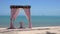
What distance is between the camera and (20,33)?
45.1 feet

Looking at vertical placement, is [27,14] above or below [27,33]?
above

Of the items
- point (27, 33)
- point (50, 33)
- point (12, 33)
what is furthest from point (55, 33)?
point (12, 33)

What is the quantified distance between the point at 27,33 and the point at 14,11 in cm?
289

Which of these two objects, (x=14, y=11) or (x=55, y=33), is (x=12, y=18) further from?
(x=55, y=33)

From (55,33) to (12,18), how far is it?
398cm

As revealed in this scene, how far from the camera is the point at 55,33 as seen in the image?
1355cm

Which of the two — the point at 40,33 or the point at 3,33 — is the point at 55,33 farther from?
the point at 3,33

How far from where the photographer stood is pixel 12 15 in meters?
16.0

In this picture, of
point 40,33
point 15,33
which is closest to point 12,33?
point 15,33

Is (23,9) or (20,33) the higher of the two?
(23,9)

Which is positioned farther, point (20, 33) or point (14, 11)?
point (14, 11)

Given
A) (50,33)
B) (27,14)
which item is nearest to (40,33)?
(50,33)

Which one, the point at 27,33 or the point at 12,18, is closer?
the point at 27,33

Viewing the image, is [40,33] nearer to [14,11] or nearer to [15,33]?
[15,33]
